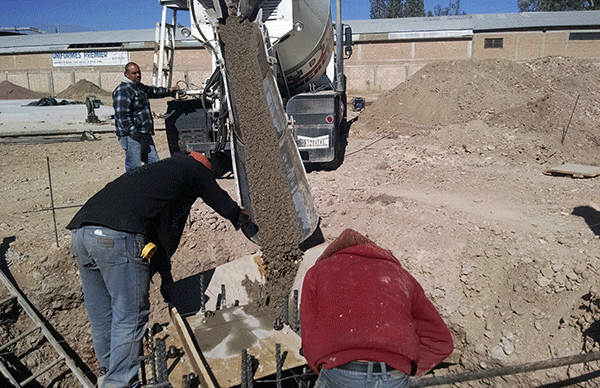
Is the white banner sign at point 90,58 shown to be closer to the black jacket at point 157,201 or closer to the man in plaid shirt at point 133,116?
the man in plaid shirt at point 133,116

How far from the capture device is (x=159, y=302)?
5012 millimetres

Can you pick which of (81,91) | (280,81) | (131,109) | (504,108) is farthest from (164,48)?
(81,91)

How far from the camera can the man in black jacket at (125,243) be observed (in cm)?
295

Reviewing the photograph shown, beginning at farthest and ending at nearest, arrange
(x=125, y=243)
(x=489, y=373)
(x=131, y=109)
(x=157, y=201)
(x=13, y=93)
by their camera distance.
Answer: (x=13, y=93) < (x=131, y=109) < (x=157, y=201) < (x=125, y=243) < (x=489, y=373)

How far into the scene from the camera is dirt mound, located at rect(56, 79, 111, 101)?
2156 cm

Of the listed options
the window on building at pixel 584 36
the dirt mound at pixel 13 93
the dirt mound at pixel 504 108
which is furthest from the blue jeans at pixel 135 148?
the window on building at pixel 584 36

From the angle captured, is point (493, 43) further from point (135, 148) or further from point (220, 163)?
point (135, 148)

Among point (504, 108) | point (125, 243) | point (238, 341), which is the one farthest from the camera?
point (504, 108)

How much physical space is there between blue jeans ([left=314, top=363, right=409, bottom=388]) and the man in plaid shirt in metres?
4.27

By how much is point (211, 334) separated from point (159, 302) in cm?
127

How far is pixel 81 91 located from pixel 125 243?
21682mm

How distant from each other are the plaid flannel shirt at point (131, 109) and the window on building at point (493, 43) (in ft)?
61.0

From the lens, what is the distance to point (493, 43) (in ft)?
67.1

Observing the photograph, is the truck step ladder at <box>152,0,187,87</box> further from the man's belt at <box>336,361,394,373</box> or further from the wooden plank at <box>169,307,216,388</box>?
the man's belt at <box>336,361,394,373</box>
